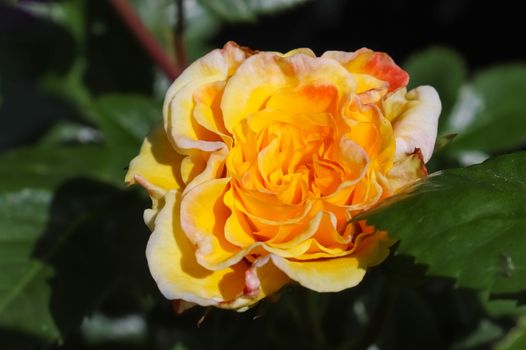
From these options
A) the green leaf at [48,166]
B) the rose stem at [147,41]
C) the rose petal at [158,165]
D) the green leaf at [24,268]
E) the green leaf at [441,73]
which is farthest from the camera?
the green leaf at [441,73]

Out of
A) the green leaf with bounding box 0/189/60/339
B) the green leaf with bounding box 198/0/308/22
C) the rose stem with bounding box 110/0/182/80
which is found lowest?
the green leaf with bounding box 0/189/60/339

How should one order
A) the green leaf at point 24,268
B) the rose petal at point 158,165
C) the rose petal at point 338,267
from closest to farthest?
the rose petal at point 338,267 < the rose petal at point 158,165 < the green leaf at point 24,268

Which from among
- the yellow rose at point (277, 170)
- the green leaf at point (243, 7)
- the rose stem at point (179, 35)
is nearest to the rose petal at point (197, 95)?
the yellow rose at point (277, 170)

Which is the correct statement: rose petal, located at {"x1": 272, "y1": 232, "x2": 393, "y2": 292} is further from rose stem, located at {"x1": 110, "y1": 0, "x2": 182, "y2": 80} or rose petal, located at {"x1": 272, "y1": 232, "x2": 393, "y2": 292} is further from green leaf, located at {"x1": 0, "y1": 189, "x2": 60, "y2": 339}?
rose stem, located at {"x1": 110, "y1": 0, "x2": 182, "y2": 80}

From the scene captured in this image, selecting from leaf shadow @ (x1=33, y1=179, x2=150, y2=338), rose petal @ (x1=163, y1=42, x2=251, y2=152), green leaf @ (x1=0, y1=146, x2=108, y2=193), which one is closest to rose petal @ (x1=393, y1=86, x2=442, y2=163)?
rose petal @ (x1=163, y1=42, x2=251, y2=152)

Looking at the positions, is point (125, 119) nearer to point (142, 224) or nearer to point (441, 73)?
point (142, 224)

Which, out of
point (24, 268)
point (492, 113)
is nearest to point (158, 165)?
point (24, 268)

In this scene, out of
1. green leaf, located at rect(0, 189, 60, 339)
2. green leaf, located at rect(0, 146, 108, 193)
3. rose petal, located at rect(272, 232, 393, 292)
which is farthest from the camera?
green leaf, located at rect(0, 146, 108, 193)

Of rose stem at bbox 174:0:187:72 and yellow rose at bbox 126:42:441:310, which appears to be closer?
yellow rose at bbox 126:42:441:310

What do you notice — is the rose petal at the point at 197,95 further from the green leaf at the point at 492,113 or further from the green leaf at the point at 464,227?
the green leaf at the point at 492,113

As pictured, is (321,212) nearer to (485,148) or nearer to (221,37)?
(485,148)
